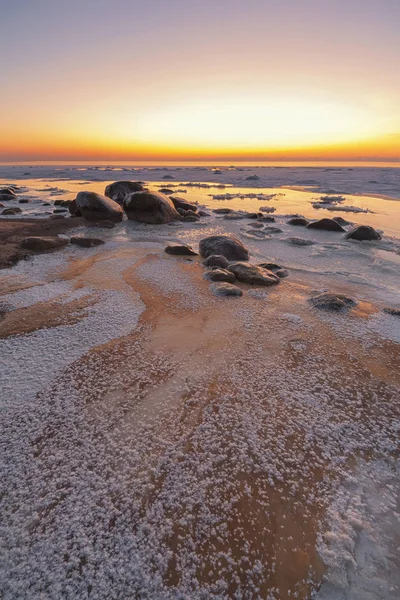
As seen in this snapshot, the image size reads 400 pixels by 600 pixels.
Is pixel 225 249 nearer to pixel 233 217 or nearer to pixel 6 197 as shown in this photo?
pixel 233 217

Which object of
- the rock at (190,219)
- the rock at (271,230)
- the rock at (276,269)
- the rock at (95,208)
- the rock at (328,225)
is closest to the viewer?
the rock at (276,269)

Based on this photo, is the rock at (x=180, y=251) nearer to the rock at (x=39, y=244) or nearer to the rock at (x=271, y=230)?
the rock at (x=39, y=244)

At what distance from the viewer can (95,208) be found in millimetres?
10234

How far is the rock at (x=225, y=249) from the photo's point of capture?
6781 mm

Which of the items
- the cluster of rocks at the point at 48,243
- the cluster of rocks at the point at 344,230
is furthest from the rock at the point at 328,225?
the cluster of rocks at the point at 48,243

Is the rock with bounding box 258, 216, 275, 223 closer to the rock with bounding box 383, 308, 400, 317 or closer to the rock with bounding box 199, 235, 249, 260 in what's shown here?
the rock with bounding box 199, 235, 249, 260

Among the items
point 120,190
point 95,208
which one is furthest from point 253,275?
point 120,190

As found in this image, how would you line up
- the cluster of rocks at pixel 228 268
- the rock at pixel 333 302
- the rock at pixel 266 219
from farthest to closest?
1. the rock at pixel 266 219
2. the cluster of rocks at pixel 228 268
3. the rock at pixel 333 302

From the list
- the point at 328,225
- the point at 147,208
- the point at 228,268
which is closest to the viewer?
the point at 228,268

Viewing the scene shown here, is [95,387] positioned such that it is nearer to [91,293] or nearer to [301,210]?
[91,293]

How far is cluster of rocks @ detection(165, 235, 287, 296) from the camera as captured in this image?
5.28 m

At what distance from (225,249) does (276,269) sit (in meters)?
1.24

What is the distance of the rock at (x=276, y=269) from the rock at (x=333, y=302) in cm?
124

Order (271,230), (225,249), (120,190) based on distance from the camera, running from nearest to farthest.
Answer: (225,249), (271,230), (120,190)
